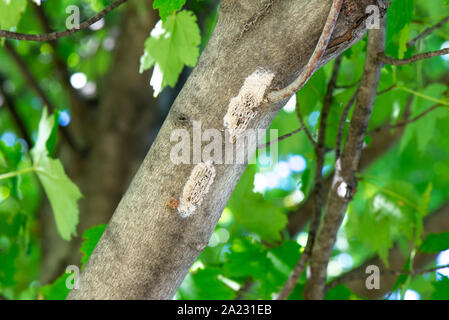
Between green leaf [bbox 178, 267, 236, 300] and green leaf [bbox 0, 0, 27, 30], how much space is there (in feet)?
1.89

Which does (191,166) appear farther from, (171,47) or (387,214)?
(387,214)

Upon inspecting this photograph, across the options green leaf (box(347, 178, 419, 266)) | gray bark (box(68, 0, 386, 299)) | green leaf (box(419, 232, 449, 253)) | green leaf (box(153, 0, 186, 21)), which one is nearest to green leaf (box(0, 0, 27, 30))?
green leaf (box(153, 0, 186, 21))

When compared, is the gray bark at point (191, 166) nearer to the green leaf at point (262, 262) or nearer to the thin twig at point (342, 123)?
the thin twig at point (342, 123)

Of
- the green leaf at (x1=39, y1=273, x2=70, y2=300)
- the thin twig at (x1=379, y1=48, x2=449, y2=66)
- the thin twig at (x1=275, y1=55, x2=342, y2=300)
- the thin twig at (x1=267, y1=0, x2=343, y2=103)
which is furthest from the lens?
the green leaf at (x1=39, y1=273, x2=70, y2=300)

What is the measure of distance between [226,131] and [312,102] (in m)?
0.40

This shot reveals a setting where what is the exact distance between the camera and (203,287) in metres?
0.89

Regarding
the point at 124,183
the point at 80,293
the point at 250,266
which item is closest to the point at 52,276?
the point at 124,183

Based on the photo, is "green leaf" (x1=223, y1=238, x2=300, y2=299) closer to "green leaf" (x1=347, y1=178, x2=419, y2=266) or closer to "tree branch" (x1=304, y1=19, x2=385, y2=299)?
"tree branch" (x1=304, y1=19, x2=385, y2=299)

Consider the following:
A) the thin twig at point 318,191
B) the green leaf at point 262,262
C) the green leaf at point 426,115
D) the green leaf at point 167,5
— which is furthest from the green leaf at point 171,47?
the green leaf at point 426,115

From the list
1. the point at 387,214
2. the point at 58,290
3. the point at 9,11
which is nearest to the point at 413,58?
the point at 387,214

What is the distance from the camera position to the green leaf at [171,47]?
0.77m

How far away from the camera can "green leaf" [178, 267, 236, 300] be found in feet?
2.87
